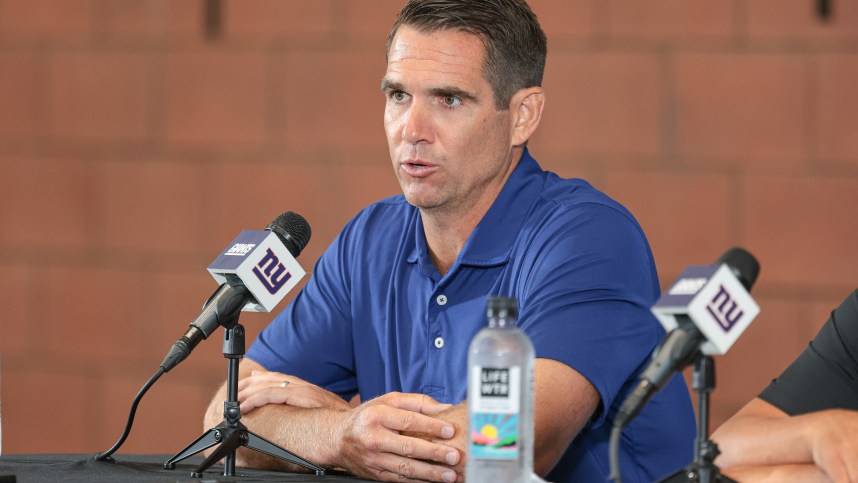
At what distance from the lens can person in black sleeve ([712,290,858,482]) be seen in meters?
1.48

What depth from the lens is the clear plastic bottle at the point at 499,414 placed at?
1.22 meters

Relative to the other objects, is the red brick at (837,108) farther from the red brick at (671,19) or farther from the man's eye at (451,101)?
the man's eye at (451,101)

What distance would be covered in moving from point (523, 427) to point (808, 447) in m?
0.50

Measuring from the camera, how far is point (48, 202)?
3.55 metres

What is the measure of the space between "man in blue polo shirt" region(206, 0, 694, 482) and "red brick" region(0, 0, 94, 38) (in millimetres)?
1704

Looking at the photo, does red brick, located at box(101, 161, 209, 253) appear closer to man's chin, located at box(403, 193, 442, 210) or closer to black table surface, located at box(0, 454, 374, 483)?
man's chin, located at box(403, 193, 442, 210)

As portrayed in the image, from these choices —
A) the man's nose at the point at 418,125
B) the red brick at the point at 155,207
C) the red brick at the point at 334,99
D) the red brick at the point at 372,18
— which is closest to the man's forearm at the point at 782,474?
the man's nose at the point at 418,125

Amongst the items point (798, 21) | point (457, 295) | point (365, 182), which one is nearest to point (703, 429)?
point (457, 295)

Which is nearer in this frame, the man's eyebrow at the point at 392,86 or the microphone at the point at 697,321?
the microphone at the point at 697,321

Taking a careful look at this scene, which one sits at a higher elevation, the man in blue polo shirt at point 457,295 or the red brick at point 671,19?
the red brick at point 671,19

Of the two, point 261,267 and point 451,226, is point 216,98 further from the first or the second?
point 261,267

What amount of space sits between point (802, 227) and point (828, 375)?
116 cm

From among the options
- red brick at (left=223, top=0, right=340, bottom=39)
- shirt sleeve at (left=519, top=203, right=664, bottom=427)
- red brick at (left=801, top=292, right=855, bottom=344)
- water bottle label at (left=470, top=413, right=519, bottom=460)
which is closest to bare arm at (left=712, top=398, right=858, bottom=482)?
shirt sleeve at (left=519, top=203, right=664, bottom=427)

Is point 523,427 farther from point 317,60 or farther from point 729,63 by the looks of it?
point 317,60
